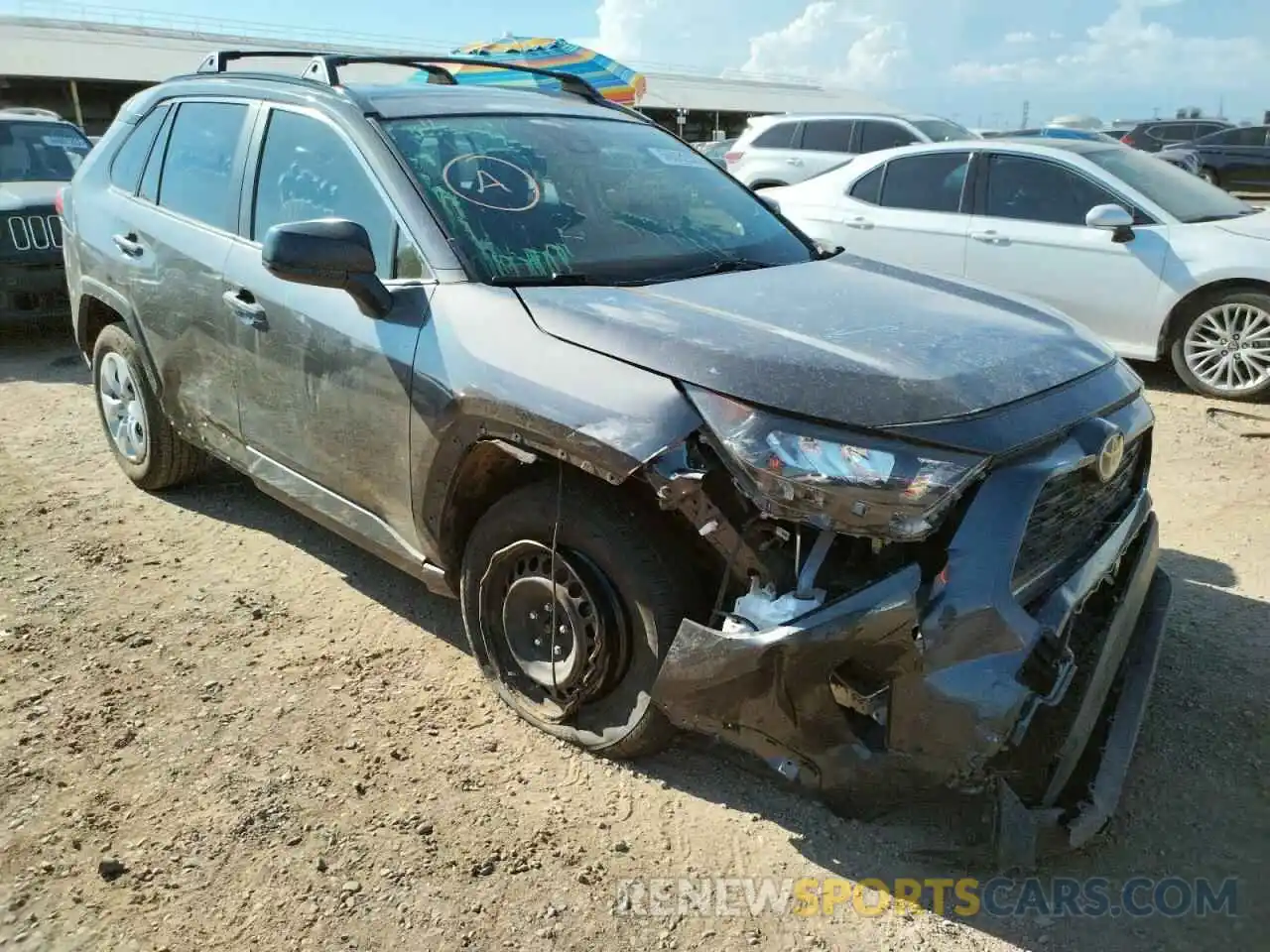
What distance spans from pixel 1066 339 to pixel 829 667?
138 cm

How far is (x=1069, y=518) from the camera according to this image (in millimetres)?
2514

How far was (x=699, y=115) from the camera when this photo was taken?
150ft

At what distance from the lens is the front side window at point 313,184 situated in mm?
3094

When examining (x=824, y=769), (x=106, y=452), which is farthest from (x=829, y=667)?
(x=106, y=452)

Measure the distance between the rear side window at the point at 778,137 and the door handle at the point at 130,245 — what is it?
1010cm

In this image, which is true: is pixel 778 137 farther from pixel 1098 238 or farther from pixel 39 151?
pixel 39 151

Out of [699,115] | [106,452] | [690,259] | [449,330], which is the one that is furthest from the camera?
[699,115]

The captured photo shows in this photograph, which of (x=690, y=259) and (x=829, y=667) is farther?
(x=690, y=259)

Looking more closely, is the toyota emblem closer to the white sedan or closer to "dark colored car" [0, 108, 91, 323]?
the white sedan

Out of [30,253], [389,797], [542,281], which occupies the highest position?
[542,281]

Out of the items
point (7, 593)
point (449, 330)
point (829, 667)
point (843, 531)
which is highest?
point (449, 330)

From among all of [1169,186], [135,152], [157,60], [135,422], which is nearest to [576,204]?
[135,152]

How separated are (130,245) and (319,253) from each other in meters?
1.98

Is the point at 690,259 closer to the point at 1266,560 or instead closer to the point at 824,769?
the point at 824,769
